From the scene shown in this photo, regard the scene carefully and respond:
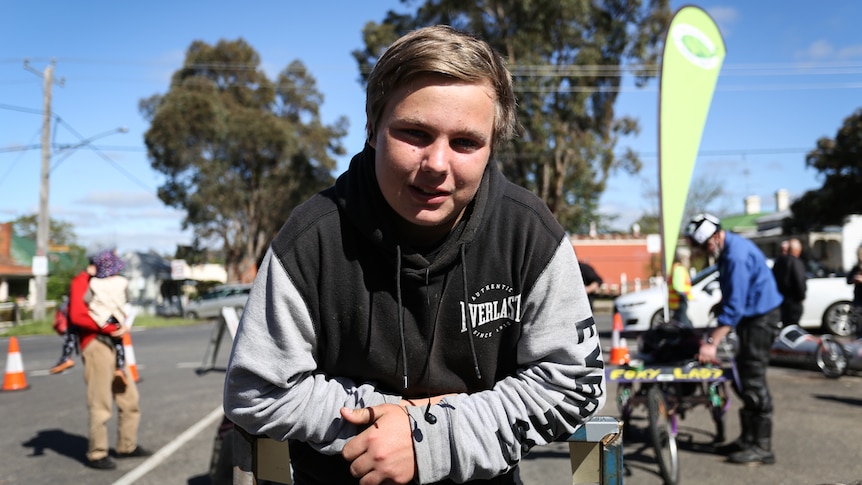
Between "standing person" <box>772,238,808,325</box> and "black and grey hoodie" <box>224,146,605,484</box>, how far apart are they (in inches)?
509

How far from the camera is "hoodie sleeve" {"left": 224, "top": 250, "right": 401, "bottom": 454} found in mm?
1514

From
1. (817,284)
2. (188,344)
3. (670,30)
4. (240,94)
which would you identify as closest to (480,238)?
(670,30)

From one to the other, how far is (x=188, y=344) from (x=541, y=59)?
1736cm

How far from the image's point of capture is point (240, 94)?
40.9 m

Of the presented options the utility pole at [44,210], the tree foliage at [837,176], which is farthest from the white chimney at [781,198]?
the utility pole at [44,210]

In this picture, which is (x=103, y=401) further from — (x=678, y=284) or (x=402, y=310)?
(x=678, y=284)

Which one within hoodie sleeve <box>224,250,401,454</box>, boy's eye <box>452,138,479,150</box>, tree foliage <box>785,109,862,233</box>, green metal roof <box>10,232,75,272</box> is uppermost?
tree foliage <box>785,109,862,233</box>

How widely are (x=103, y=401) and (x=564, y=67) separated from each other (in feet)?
84.9

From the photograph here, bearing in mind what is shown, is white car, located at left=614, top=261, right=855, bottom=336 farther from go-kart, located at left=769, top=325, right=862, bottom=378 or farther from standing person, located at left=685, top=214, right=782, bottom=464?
standing person, located at left=685, top=214, right=782, bottom=464

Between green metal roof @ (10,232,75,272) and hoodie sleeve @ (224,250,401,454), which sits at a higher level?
A: green metal roof @ (10,232,75,272)

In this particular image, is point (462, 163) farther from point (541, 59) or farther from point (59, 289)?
point (59, 289)

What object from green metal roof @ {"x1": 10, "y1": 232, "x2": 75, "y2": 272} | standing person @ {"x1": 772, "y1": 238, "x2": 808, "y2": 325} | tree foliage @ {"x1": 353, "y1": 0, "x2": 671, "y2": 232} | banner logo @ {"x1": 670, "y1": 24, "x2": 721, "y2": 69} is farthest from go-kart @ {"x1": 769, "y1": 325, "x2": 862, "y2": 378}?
green metal roof @ {"x1": 10, "y1": 232, "x2": 75, "y2": 272}

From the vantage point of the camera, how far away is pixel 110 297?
22.2ft

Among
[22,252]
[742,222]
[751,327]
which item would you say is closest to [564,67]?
[751,327]
